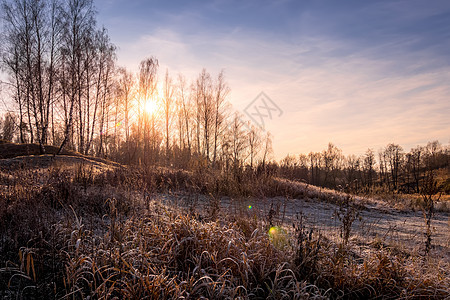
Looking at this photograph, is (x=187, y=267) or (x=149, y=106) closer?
(x=187, y=267)

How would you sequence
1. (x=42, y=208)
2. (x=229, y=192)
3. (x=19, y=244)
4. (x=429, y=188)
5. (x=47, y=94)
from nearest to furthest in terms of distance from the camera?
1. (x=19, y=244)
2. (x=429, y=188)
3. (x=42, y=208)
4. (x=229, y=192)
5. (x=47, y=94)

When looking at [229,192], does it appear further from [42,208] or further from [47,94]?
[47,94]

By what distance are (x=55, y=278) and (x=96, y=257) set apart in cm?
41

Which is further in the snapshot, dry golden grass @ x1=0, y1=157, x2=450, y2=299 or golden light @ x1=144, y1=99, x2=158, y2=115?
golden light @ x1=144, y1=99, x2=158, y2=115

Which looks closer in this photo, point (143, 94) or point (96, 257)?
point (96, 257)

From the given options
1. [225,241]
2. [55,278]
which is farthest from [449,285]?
[55,278]

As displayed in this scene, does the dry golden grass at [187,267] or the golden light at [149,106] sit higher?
the golden light at [149,106]

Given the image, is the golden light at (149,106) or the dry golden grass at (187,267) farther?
the golden light at (149,106)

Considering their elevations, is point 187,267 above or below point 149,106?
below

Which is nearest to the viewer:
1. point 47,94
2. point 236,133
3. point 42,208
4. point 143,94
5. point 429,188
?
point 429,188

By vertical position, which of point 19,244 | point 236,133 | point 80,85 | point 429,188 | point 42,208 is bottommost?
point 19,244

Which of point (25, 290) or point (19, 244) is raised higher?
point (19, 244)

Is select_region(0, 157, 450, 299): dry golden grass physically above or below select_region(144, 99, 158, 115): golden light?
below

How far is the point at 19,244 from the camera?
3174mm
